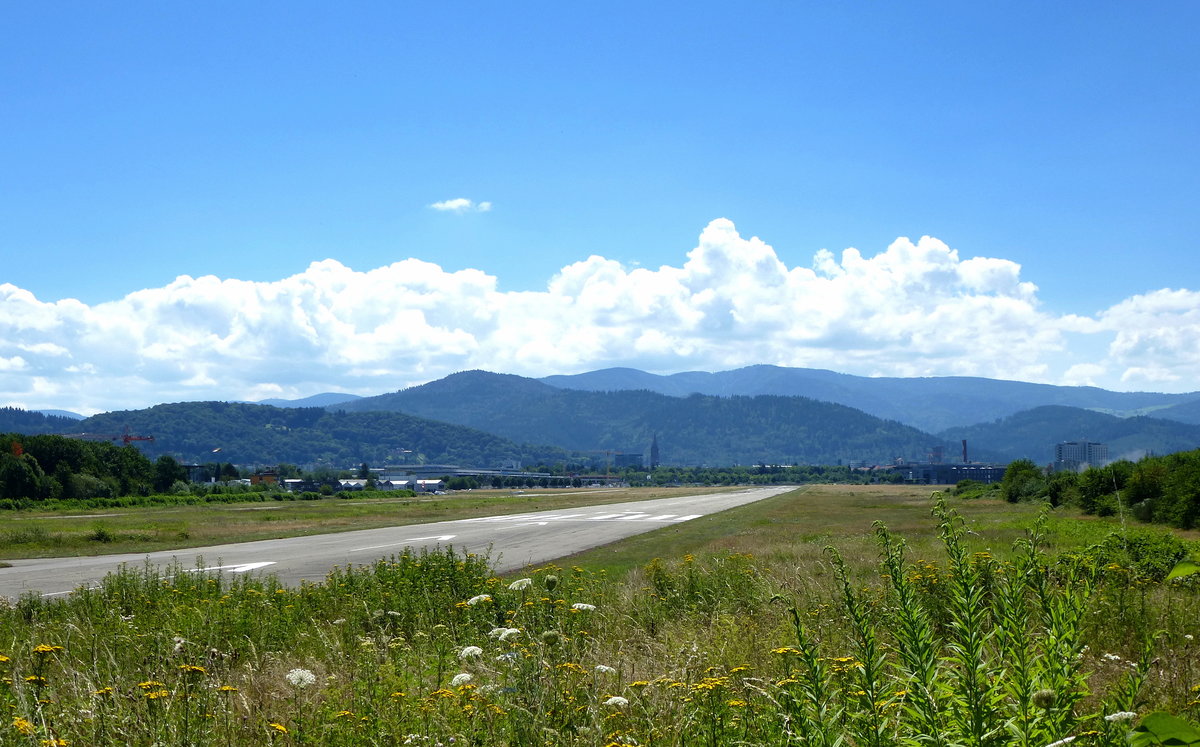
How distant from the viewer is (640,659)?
7.89m

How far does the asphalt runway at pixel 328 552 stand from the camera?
20.6m

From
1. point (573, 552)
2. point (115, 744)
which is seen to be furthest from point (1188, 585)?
point (573, 552)

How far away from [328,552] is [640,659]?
72.8 feet

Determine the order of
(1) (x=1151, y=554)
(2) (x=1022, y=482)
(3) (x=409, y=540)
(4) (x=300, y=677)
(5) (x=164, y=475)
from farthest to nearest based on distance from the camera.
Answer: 1. (5) (x=164, y=475)
2. (2) (x=1022, y=482)
3. (3) (x=409, y=540)
4. (1) (x=1151, y=554)
5. (4) (x=300, y=677)

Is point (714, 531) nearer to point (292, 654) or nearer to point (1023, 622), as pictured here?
point (292, 654)

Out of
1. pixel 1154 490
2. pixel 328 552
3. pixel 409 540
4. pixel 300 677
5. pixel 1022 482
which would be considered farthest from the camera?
pixel 1022 482

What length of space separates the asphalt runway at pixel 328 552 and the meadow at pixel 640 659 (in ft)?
10.1

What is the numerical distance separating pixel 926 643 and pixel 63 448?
115 meters

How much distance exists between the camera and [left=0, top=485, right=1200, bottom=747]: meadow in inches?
110

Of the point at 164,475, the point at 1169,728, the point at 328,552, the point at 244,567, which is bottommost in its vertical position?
the point at 164,475

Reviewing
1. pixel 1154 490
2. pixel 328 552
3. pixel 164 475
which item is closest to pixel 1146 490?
pixel 1154 490

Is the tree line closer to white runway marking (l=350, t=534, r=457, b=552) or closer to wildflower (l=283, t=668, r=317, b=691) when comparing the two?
white runway marking (l=350, t=534, r=457, b=552)

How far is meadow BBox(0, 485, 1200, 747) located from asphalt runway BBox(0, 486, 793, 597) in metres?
3.08

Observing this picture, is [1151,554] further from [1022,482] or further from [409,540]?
[1022,482]
